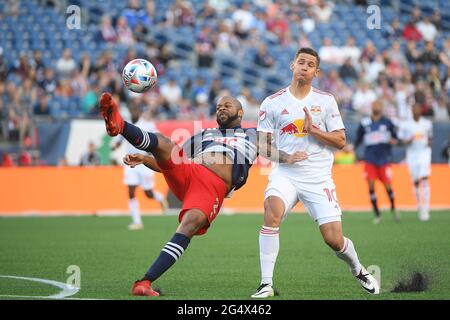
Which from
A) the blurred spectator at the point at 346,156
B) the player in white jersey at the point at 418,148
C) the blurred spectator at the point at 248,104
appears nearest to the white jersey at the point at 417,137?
the player in white jersey at the point at 418,148

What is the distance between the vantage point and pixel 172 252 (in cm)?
919

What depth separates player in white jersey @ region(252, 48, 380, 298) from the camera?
30.8 ft

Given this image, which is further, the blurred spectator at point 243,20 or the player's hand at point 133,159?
the blurred spectator at point 243,20

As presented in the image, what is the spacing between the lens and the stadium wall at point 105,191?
872 inches

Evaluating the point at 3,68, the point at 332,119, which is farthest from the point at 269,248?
the point at 3,68

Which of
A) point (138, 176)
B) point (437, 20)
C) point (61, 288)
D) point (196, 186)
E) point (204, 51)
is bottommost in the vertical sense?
point (61, 288)

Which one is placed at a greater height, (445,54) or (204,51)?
(445,54)

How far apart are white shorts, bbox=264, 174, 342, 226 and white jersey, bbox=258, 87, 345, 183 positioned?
0.23 ft

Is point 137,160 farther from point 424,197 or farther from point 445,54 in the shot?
point 445,54

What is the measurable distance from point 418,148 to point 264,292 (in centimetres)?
1319

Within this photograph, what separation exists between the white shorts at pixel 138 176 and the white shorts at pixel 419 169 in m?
6.16

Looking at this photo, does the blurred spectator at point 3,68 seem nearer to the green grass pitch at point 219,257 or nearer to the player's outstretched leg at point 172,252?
the green grass pitch at point 219,257

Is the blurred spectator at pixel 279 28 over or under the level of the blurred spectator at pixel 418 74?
over

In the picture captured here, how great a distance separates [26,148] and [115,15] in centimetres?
645
